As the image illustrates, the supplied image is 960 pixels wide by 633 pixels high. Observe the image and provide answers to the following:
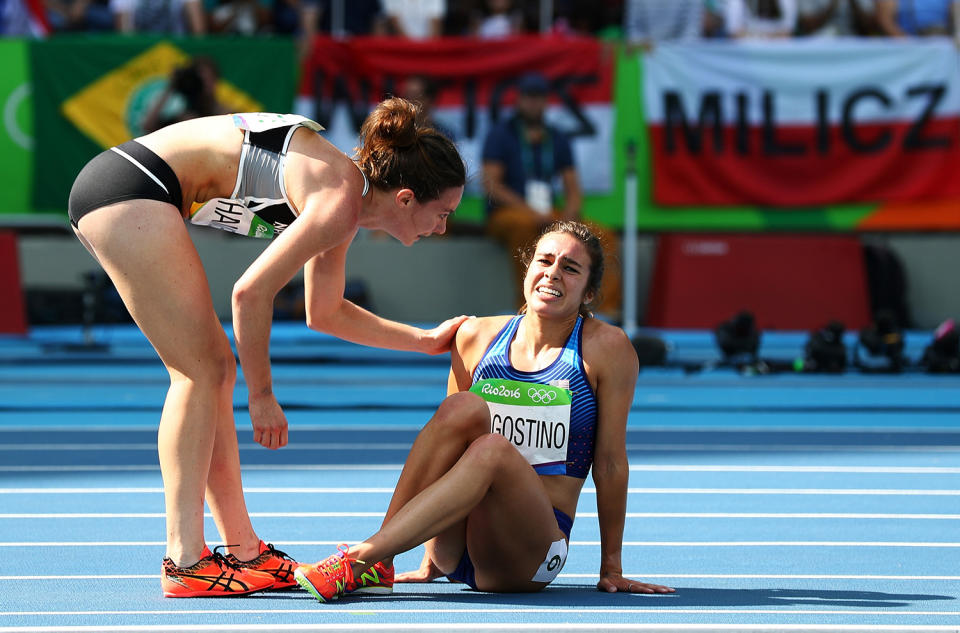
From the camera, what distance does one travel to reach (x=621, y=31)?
544 inches

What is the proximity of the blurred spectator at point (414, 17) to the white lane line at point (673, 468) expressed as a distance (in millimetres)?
7676

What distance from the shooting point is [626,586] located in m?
3.83

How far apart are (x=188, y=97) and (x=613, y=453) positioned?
8862mm

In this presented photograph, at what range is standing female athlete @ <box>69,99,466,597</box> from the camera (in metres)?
3.66

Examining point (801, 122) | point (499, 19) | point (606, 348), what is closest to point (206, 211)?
point (606, 348)

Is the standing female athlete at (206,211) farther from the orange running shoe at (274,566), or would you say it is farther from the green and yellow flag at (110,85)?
the green and yellow flag at (110,85)

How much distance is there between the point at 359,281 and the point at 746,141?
387 cm

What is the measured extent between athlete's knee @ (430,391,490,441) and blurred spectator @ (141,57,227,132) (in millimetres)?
8292

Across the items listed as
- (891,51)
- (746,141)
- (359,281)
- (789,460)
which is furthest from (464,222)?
(789,460)

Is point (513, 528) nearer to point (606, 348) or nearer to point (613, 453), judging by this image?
point (613, 453)

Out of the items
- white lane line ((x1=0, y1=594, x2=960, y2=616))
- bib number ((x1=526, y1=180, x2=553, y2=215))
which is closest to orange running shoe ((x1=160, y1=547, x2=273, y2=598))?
white lane line ((x1=0, y1=594, x2=960, y2=616))

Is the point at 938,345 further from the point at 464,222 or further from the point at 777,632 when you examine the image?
the point at 777,632

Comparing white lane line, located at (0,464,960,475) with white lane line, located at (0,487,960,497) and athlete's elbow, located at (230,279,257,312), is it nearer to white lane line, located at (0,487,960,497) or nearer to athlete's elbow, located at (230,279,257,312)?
white lane line, located at (0,487,960,497)

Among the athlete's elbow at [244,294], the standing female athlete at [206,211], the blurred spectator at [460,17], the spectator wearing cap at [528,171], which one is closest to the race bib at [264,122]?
the standing female athlete at [206,211]
